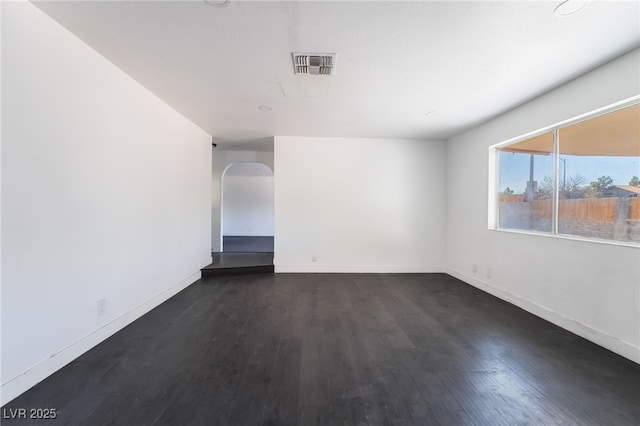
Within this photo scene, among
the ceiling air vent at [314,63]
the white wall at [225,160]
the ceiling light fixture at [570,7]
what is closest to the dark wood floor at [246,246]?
the white wall at [225,160]

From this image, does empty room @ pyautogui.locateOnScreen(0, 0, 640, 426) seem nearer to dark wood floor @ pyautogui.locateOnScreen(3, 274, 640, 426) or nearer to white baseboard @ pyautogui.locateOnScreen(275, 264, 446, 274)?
dark wood floor @ pyautogui.locateOnScreen(3, 274, 640, 426)

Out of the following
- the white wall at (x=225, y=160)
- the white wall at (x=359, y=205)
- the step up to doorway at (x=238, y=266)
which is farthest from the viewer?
the white wall at (x=225, y=160)

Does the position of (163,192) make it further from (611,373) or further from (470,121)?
(611,373)

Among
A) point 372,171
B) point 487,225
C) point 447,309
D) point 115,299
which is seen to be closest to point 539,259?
point 487,225

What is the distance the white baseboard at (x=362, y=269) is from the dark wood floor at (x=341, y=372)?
1.66 meters

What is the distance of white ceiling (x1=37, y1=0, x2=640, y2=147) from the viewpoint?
1.64 meters

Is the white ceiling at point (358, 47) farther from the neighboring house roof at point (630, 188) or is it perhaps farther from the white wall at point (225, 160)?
the white wall at point (225, 160)

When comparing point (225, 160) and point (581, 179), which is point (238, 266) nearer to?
point (225, 160)

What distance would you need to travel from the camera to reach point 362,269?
189 inches

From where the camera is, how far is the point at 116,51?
2.08m

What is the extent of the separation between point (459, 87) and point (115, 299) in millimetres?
3996

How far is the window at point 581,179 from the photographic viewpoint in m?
2.19

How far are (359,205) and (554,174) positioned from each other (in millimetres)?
2717

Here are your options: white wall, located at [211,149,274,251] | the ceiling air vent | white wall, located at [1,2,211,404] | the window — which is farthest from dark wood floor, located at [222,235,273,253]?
the window
